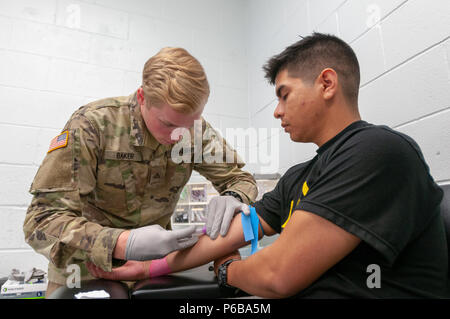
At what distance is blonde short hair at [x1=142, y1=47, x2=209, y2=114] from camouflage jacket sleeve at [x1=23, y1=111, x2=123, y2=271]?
30cm

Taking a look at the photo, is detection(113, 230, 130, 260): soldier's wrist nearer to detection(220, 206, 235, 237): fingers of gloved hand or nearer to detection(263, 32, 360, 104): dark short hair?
detection(220, 206, 235, 237): fingers of gloved hand

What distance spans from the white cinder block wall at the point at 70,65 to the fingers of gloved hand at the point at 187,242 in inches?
59.4

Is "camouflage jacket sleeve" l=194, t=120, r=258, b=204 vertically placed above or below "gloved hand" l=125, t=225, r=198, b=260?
above

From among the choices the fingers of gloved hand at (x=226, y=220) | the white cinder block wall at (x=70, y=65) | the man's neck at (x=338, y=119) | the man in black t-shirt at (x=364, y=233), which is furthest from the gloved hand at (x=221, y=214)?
the white cinder block wall at (x=70, y=65)

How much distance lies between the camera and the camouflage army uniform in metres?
0.89

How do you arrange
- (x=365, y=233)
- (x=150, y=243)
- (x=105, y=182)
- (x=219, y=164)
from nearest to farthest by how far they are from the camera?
1. (x=365, y=233)
2. (x=150, y=243)
3. (x=105, y=182)
4. (x=219, y=164)

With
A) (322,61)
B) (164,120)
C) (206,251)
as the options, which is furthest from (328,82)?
(206,251)

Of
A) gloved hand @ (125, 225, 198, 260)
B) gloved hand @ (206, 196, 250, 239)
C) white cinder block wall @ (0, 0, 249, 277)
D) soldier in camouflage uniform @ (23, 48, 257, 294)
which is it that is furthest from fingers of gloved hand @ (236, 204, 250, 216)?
white cinder block wall @ (0, 0, 249, 277)

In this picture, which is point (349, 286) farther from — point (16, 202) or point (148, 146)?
point (16, 202)

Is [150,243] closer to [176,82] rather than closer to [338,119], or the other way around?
[176,82]

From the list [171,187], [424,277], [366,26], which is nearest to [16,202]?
[171,187]

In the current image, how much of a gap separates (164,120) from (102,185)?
1.27 ft

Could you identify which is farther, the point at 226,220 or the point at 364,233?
the point at 226,220

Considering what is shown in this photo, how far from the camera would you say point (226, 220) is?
Result: 102 cm
